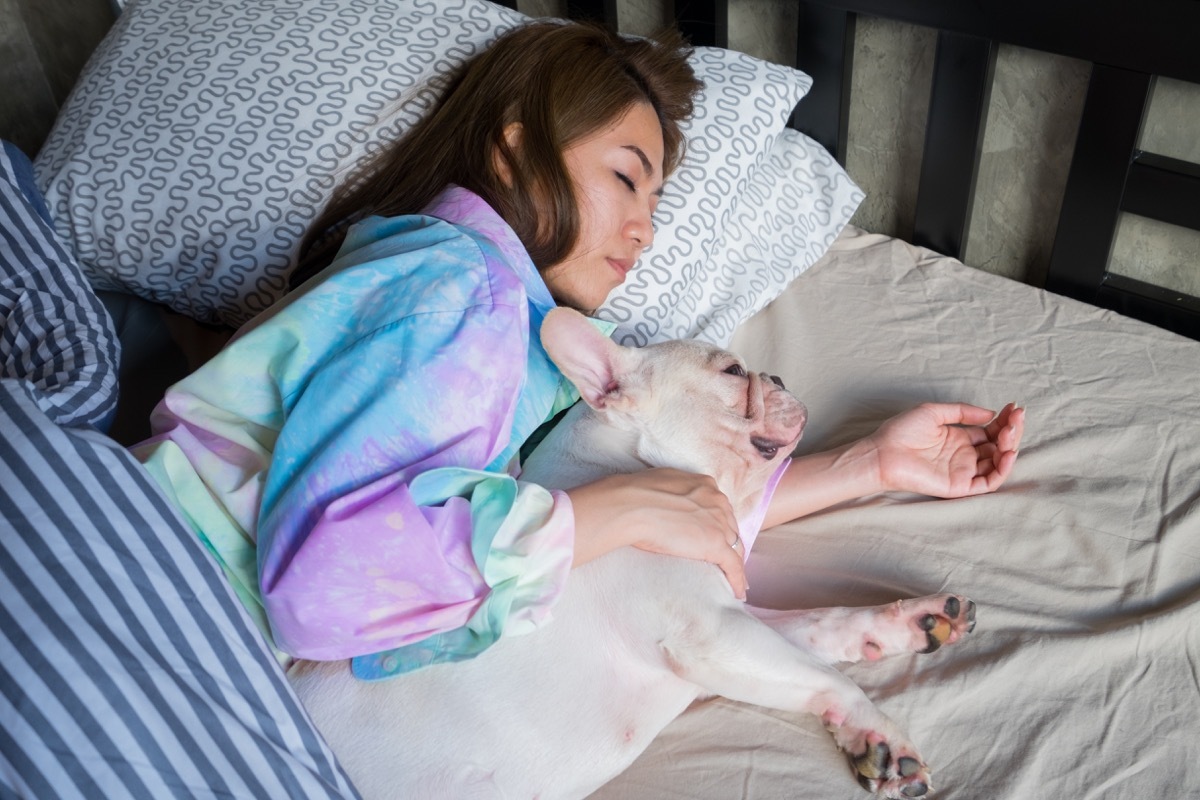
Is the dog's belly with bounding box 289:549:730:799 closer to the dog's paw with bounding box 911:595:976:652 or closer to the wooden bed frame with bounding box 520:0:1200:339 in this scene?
the dog's paw with bounding box 911:595:976:652

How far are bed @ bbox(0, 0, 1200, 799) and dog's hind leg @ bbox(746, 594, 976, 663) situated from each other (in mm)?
27

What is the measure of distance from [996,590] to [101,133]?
5.24 feet

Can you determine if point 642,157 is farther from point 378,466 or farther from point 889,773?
point 889,773

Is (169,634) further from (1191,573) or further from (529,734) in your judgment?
(1191,573)

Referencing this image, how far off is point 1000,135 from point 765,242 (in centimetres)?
47

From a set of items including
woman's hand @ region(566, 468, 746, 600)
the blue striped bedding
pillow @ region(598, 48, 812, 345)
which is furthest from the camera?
pillow @ region(598, 48, 812, 345)

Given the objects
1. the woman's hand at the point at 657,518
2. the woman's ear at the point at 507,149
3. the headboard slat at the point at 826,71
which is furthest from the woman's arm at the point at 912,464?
the headboard slat at the point at 826,71

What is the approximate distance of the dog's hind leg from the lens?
1275 mm

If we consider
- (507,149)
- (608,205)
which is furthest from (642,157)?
(507,149)

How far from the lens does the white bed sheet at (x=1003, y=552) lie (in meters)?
1.18

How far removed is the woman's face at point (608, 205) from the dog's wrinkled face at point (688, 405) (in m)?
0.23

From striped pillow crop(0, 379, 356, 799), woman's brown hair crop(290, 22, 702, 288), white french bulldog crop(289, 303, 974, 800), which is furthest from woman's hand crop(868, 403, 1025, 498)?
striped pillow crop(0, 379, 356, 799)

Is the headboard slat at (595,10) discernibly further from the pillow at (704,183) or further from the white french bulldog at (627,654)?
the white french bulldog at (627,654)

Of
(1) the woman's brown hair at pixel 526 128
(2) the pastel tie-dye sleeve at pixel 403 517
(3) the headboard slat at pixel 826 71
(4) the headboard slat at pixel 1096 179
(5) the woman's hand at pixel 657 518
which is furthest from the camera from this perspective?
(3) the headboard slat at pixel 826 71
